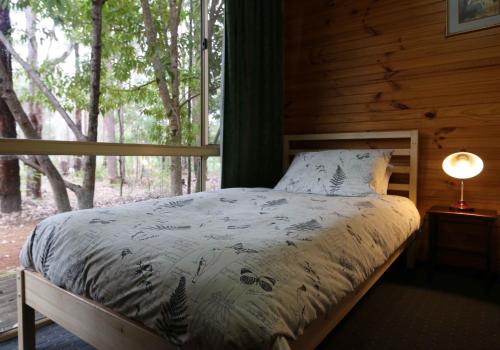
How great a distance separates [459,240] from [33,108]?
9.29 ft

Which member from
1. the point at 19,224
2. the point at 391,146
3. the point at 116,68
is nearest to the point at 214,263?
the point at 19,224

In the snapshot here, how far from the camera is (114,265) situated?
102 cm

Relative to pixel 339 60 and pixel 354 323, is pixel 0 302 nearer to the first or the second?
pixel 354 323

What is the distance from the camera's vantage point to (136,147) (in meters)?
2.23

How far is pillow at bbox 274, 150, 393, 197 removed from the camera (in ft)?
7.47

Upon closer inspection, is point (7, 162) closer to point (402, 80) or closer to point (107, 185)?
point (107, 185)

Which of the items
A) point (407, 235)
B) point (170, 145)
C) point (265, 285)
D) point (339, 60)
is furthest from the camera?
point (339, 60)

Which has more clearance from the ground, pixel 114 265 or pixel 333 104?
pixel 333 104

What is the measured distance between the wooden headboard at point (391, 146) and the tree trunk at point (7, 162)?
2.00m

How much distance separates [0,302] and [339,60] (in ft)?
9.40

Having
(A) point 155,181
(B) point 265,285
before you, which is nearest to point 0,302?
(A) point 155,181

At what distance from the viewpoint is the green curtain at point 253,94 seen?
264 cm

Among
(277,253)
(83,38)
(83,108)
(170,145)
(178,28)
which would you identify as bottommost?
(277,253)

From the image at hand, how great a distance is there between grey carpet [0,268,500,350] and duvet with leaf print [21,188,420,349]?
0.37 m
